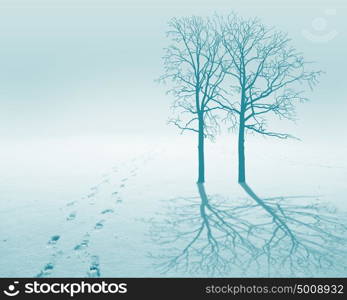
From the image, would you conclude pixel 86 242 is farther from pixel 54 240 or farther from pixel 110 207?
pixel 110 207

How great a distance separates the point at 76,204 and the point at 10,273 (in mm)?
5932

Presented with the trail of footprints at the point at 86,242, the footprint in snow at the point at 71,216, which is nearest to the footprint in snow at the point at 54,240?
the trail of footprints at the point at 86,242

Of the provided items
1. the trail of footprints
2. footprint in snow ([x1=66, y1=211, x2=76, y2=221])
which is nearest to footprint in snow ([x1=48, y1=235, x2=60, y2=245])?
the trail of footprints

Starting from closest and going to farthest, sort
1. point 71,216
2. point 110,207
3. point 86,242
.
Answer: point 86,242, point 71,216, point 110,207

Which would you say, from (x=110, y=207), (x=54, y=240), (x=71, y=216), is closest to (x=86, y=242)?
(x=54, y=240)

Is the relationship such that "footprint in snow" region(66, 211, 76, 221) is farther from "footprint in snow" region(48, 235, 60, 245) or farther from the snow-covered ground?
"footprint in snow" region(48, 235, 60, 245)

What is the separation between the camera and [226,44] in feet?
53.2

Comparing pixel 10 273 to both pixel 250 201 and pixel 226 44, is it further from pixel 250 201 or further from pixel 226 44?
pixel 226 44

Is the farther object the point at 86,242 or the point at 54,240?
the point at 54,240

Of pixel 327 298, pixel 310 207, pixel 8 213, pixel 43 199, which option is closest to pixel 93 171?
pixel 43 199

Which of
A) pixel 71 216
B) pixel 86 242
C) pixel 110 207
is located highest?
pixel 110 207

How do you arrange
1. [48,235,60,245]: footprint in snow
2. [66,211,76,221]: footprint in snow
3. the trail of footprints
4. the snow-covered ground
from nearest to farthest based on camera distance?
the trail of footprints → the snow-covered ground → [48,235,60,245]: footprint in snow → [66,211,76,221]: footprint in snow

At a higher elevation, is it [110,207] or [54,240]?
[110,207]

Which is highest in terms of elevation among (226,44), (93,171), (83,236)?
(226,44)
